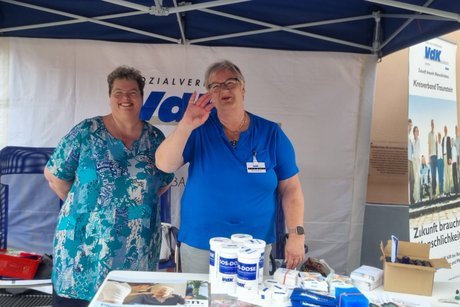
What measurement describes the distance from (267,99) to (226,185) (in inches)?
64.9

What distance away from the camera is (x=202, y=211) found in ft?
4.82

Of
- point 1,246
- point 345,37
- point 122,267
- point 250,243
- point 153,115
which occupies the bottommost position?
point 1,246

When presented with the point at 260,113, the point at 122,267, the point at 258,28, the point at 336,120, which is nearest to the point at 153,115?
the point at 260,113

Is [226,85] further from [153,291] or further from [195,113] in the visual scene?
[153,291]

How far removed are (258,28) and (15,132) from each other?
1962 mm

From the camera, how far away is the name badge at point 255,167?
4.82ft

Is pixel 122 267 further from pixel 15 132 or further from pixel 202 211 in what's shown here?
pixel 15 132

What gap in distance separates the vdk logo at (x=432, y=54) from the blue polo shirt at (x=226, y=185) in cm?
200

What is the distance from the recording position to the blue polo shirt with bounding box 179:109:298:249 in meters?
1.46

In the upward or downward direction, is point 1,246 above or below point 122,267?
below

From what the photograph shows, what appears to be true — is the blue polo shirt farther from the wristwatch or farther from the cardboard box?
the cardboard box

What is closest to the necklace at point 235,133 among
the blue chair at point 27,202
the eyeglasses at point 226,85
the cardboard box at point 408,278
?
the eyeglasses at point 226,85

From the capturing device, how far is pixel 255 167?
4.85ft

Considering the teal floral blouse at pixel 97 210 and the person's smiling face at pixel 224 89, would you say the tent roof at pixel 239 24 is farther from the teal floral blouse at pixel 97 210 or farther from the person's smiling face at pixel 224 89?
the teal floral blouse at pixel 97 210
